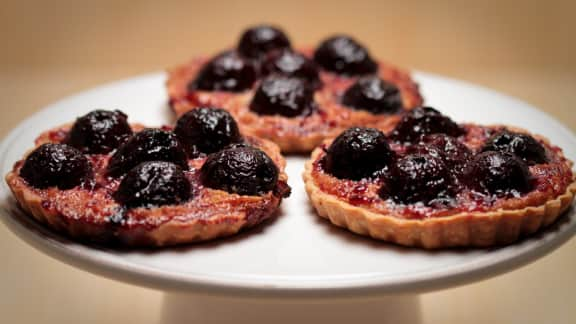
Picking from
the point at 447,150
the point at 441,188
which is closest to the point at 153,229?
the point at 441,188

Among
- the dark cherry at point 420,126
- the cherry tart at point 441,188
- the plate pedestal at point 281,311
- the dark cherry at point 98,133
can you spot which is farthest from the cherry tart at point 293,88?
the plate pedestal at point 281,311

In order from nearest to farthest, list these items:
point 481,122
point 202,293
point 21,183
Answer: point 202,293
point 21,183
point 481,122

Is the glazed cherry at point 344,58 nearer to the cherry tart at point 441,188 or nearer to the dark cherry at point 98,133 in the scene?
the cherry tart at point 441,188

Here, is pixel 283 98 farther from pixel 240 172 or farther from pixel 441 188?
pixel 441 188

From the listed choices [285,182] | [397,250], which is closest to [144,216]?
[285,182]

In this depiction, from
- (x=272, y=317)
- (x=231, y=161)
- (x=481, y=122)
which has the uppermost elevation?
(x=231, y=161)

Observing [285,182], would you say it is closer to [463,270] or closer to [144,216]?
[144,216]

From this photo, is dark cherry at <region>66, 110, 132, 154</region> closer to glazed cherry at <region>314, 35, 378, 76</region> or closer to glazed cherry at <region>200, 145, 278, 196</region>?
glazed cherry at <region>200, 145, 278, 196</region>
